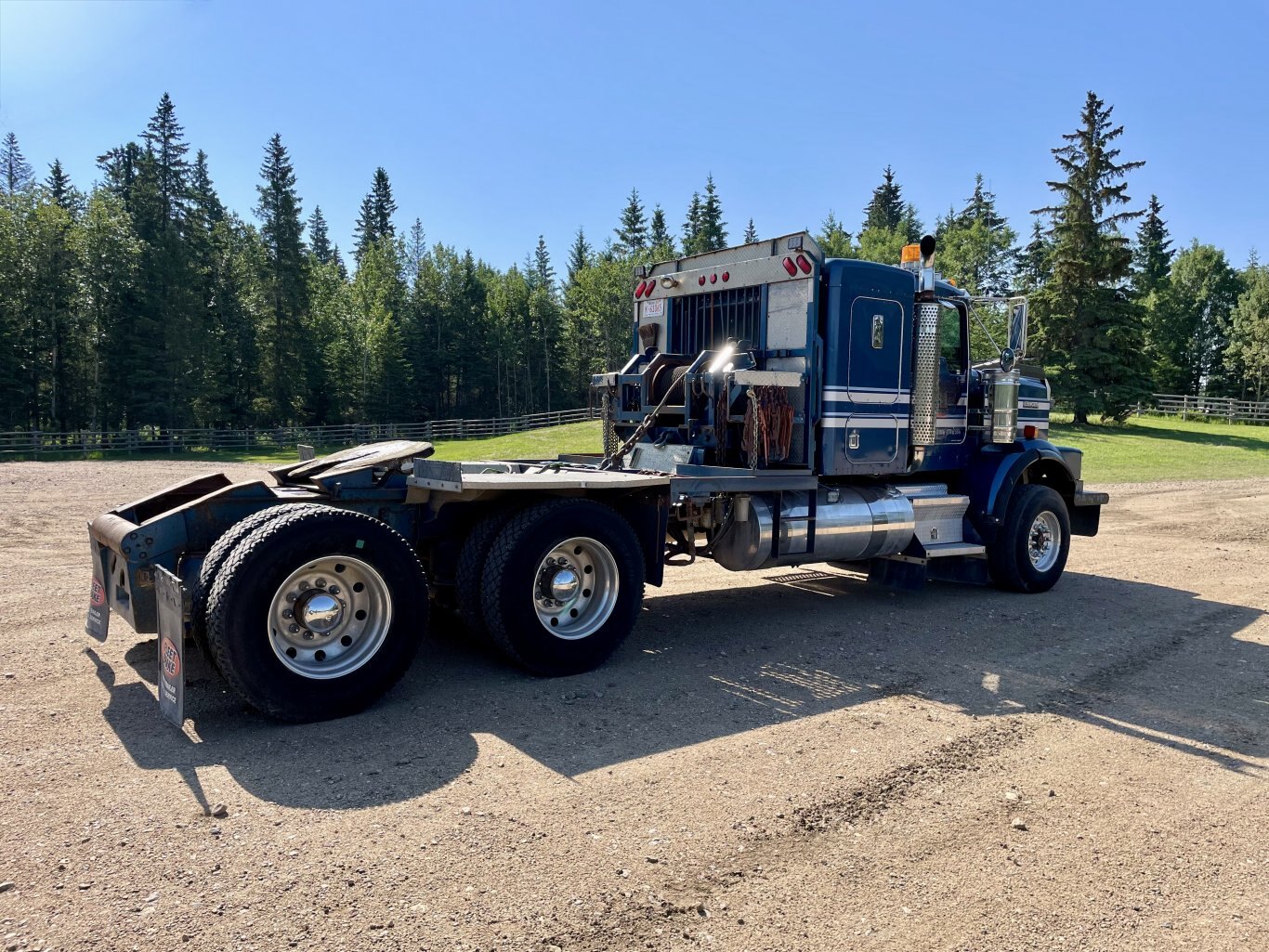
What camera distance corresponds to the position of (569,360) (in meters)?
71.2

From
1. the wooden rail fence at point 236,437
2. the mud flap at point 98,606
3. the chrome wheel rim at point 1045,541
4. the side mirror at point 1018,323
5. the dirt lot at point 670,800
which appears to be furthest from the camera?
the wooden rail fence at point 236,437

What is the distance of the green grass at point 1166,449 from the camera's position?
2566cm

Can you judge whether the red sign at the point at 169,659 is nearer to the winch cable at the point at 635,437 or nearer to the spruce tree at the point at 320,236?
the winch cable at the point at 635,437

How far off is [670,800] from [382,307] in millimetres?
63671

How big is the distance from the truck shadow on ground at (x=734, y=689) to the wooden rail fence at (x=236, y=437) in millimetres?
22492

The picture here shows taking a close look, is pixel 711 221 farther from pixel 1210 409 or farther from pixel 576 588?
pixel 576 588

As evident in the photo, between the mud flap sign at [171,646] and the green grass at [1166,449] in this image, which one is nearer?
the mud flap sign at [171,646]

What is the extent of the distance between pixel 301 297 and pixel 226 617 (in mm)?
56990

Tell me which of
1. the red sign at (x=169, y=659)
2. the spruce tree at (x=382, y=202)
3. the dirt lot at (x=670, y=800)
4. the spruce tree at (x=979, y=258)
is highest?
the spruce tree at (x=382, y=202)

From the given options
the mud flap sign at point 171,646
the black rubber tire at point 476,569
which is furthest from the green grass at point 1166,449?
the mud flap sign at point 171,646

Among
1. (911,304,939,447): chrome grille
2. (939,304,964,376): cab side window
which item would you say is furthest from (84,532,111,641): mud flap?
(939,304,964,376): cab side window

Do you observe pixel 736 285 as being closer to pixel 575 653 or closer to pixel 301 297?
pixel 575 653

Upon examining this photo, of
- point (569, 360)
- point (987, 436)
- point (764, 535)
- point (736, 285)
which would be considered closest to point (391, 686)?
point (764, 535)

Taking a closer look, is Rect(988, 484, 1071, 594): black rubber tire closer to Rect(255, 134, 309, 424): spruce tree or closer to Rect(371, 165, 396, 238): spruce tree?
Rect(255, 134, 309, 424): spruce tree
